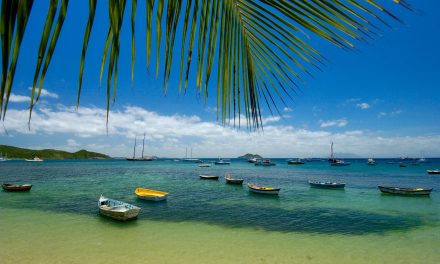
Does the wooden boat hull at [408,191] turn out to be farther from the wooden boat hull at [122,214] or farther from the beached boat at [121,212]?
the wooden boat hull at [122,214]

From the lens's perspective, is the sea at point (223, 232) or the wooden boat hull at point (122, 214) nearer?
the sea at point (223, 232)

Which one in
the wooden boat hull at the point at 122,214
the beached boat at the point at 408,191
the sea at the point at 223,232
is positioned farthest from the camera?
the beached boat at the point at 408,191

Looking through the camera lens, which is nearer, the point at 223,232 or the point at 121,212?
the point at 223,232

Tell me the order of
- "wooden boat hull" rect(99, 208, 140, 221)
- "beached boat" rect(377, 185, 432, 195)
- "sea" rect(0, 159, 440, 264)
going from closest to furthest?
1. "sea" rect(0, 159, 440, 264)
2. "wooden boat hull" rect(99, 208, 140, 221)
3. "beached boat" rect(377, 185, 432, 195)

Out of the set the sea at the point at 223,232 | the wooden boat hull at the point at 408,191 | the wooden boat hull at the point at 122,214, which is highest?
the wooden boat hull at the point at 408,191

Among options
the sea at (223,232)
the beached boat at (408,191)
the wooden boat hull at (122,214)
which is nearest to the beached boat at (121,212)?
the wooden boat hull at (122,214)

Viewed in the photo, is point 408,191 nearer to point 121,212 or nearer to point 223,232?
point 223,232

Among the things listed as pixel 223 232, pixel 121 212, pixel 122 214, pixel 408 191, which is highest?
pixel 408 191

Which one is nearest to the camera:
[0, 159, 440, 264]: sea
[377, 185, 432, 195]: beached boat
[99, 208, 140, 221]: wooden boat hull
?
[0, 159, 440, 264]: sea

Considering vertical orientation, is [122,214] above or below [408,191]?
below

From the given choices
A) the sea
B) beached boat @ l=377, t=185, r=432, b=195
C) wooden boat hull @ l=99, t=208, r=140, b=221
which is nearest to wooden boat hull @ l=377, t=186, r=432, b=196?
beached boat @ l=377, t=185, r=432, b=195

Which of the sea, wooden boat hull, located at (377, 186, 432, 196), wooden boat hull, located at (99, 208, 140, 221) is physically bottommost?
the sea

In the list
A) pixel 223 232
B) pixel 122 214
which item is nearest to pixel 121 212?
pixel 122 214

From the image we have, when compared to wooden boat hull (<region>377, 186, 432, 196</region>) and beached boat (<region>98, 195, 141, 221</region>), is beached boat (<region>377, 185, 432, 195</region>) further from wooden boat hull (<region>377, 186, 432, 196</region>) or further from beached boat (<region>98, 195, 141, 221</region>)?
beached boat (<region>98, 195, 141, 221</region>)
